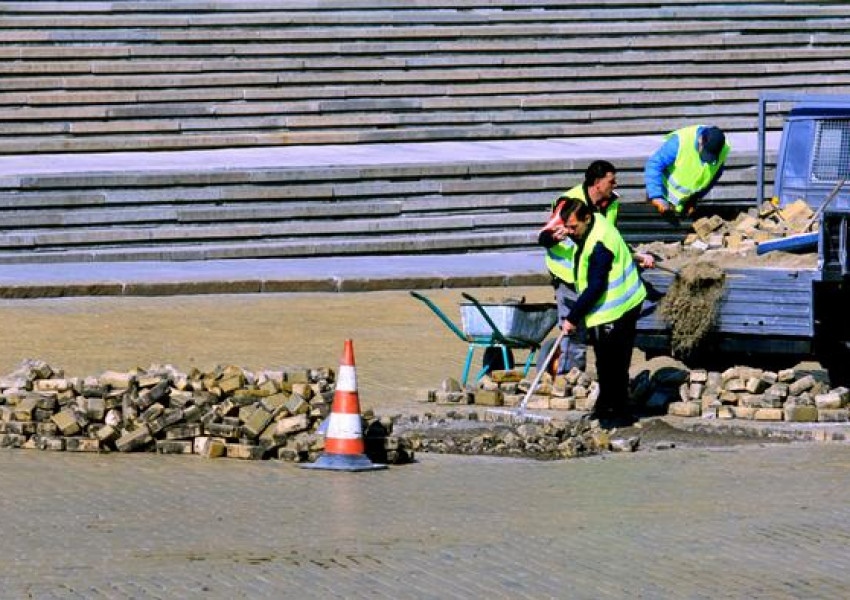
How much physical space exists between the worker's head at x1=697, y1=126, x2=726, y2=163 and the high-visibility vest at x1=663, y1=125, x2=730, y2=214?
0.04m

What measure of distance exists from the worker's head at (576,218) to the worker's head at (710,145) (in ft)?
12.5

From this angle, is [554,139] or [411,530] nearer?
[411,530]

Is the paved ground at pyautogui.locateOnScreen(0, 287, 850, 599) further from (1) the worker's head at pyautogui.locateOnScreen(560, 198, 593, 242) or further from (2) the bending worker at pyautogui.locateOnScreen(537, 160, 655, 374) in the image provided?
(1) the worker's head at pyautogui.locateOnScreen(560, 198, 593, 242)

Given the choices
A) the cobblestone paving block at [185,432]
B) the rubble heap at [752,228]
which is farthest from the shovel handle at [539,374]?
the cobblestone paving block at [185,432]

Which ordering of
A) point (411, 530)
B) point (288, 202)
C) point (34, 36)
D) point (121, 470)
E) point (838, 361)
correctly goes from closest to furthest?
point (411, 530), point (121, 470), point (838, 361), point (288, 202), point (34, 36)

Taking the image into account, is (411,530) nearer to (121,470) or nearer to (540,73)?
(121,470)

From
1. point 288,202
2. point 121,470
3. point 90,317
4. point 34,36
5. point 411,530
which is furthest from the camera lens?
point 34,36

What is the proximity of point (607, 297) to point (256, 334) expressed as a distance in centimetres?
515

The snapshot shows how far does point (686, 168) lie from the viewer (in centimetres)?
1612

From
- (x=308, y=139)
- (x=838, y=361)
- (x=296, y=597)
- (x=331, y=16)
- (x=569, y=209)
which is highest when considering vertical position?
(x=331, y=16)

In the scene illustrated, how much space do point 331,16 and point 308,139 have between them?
2.15m

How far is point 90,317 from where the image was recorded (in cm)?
1775

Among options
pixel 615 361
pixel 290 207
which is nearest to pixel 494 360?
pixel 615 361

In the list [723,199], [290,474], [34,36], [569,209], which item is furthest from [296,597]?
[34,36]
